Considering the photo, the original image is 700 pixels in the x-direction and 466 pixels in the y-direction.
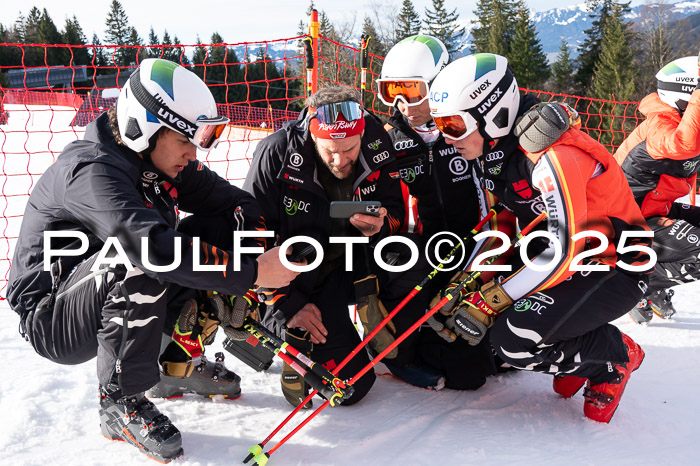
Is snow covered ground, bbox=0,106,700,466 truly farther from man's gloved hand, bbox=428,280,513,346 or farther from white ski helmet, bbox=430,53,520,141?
white ski helmet, bbox=430,53,520,141

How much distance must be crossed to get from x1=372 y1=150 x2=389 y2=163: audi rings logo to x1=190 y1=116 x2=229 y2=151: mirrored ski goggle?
1.01 m

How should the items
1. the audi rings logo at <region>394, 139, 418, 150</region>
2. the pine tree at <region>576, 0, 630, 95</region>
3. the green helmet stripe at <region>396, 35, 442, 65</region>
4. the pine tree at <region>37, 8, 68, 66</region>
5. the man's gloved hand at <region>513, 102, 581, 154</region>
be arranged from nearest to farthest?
the man's gloved hand at <region>513, 102, 581, 154</region>
the audi rings logo at <region>394, 139, 418, 150</region>
the green helmet stripe at <region>396, 35, 442, 65</region>
the pine tree at <region>576, 0, 630, 95</region>
the pine tree at <region>37, 8, 68, 66</region>

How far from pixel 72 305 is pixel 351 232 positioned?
166 cm

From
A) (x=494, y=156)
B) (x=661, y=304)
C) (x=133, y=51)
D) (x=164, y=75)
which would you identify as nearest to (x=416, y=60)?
(x=494, y=156)

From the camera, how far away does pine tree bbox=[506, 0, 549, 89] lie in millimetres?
42500

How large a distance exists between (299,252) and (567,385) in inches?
66.9

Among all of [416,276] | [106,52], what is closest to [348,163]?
[416,276]

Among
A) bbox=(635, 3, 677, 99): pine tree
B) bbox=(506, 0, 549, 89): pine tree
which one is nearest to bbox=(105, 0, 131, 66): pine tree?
bbox=(506, 0, 549, 89): pine tree

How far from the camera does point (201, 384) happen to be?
10.3 feet

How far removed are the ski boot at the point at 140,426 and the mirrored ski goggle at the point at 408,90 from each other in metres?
2.49

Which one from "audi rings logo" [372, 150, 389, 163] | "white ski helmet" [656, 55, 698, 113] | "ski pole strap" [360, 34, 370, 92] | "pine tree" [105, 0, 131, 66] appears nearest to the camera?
"audi rings logo" [372, 150, 389, 163]

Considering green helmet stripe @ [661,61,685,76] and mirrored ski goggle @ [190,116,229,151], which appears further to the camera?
green helmet stripe @ [661,61,685,76]

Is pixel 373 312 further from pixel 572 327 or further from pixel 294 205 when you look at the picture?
pixel 572 327

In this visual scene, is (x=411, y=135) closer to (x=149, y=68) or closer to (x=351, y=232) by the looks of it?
(x=351, y=232)
